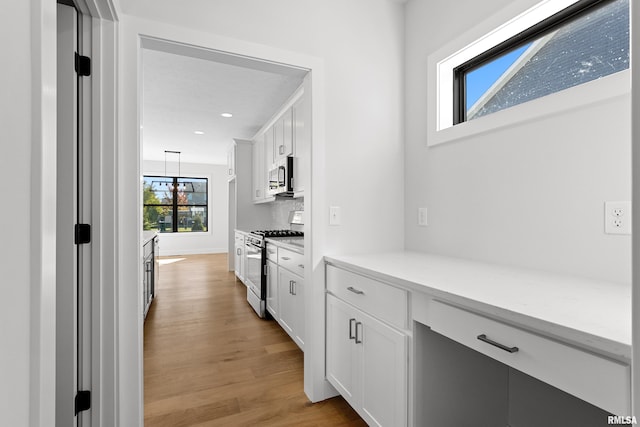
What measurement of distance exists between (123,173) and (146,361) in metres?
1.69

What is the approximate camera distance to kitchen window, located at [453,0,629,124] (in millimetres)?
1348

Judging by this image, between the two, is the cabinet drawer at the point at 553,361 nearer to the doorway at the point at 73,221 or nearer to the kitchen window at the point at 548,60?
the kitchen window at the point at 548,60

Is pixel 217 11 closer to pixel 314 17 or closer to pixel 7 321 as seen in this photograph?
pixel 314 17

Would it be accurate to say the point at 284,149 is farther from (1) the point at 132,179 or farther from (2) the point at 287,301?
(1) the point at 132,179

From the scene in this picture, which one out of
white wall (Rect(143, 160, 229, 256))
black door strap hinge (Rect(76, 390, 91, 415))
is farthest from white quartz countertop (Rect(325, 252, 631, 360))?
white wall (Rect(143, 160, 229, 256))

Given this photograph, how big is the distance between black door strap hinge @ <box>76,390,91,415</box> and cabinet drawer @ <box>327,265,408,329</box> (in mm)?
1270

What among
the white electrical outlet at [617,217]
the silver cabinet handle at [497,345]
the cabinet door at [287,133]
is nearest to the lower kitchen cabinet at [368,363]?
the silver cabinet handle at [497,345]

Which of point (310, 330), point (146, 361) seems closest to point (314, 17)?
point (310, 330)

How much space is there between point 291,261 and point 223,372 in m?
0.97

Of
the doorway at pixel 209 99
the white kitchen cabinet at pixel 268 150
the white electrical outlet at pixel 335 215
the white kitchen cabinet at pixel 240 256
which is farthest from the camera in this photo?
the white kitchen cabinet at pixel 240 256

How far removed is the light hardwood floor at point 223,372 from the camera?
180cm

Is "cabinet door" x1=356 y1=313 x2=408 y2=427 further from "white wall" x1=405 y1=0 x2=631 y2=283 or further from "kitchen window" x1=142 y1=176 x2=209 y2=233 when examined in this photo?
"kitchen window" x1=142 y1=176 x2=209 y2=233

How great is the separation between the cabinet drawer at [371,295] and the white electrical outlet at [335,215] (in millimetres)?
292

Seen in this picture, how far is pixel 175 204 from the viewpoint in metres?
8.55
